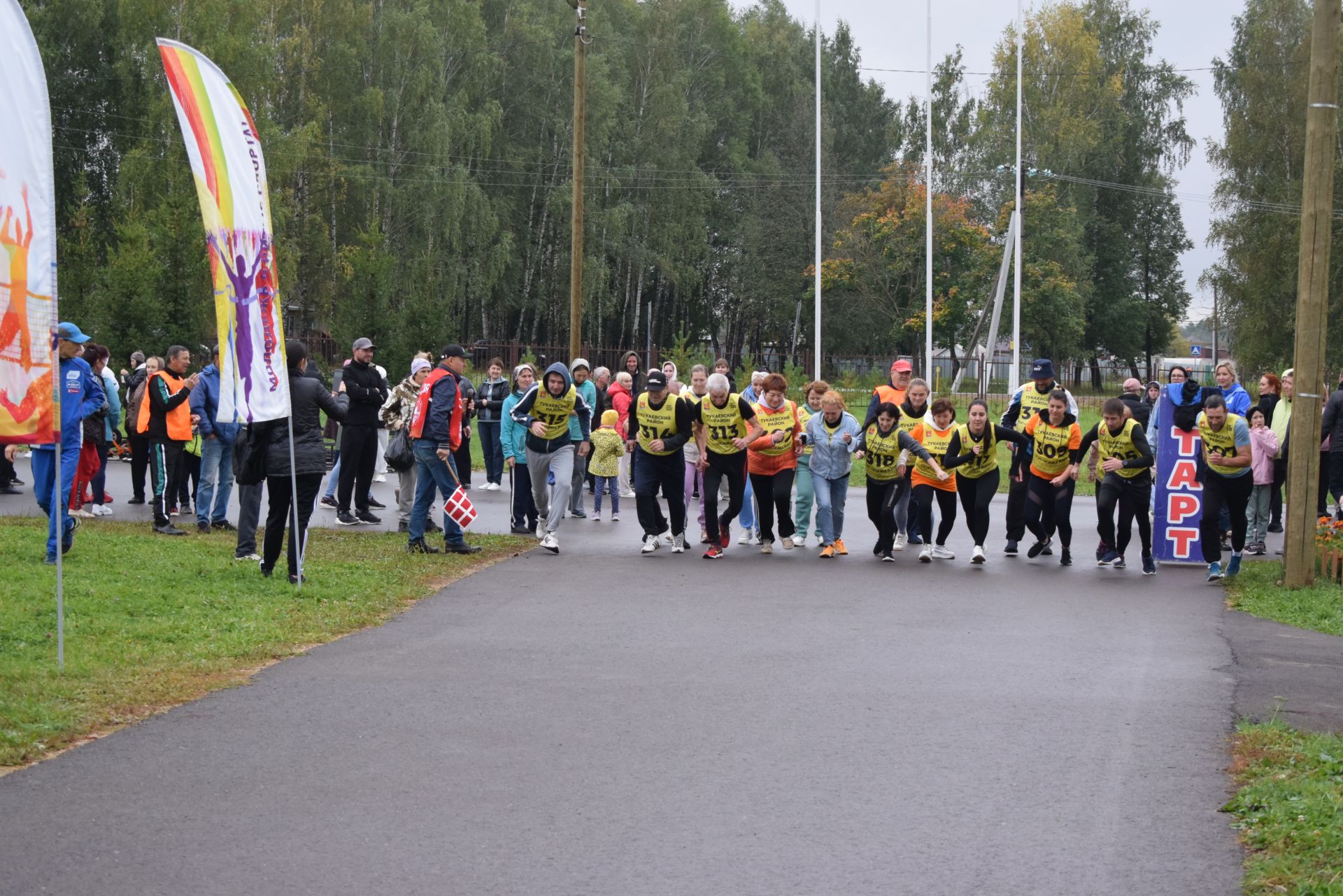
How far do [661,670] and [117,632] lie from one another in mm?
3698

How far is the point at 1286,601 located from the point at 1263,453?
3.87 meters

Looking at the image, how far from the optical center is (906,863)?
17.9ft

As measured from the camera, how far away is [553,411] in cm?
1548

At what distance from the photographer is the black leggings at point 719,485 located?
15273 millimetres

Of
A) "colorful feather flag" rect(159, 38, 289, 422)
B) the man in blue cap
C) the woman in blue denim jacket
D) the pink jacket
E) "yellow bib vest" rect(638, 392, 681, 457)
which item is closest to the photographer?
"colorful feather flag" rect(159, 38, 289, 422)

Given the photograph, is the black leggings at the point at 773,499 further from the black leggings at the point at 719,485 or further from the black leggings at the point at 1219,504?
the black leggings at the point at 1219,504

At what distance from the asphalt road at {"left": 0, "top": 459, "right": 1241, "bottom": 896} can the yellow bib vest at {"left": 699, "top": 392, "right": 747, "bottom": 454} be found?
4173 millimetres

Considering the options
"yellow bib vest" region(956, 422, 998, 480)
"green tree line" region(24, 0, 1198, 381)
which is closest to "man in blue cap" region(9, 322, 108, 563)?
"yellow bib vest" region(956, 422, 998, 480)

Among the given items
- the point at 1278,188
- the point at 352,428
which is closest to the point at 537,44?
the point at 1278,188

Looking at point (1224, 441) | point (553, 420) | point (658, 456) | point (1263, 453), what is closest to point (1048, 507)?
point (1224, 441)

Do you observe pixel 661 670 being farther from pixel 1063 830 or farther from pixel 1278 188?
pixel 1278 188

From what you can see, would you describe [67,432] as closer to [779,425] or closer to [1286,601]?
[779,425]

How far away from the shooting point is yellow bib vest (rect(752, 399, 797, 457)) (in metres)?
15.6

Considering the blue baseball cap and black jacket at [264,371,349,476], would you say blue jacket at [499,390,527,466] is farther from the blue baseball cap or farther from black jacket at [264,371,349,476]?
the blue baseball cap
